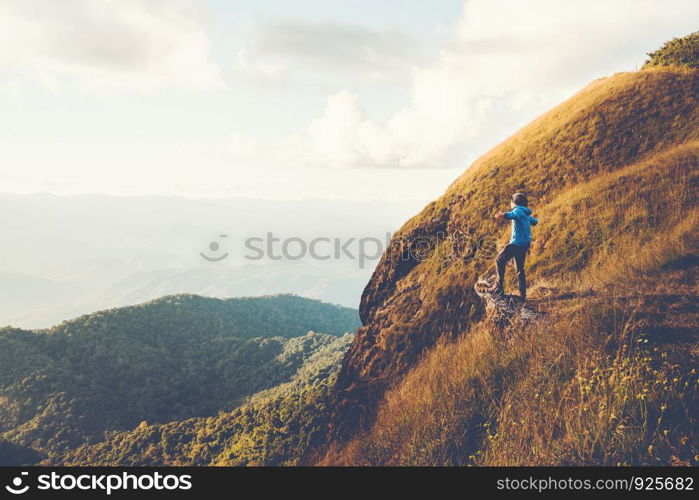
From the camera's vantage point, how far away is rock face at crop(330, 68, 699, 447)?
10656 mm

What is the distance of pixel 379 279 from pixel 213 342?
8594 centimetres

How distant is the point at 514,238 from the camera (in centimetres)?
823

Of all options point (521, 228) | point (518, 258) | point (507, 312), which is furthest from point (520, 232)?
point (507, 312)

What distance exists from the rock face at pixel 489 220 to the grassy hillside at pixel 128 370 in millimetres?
47337

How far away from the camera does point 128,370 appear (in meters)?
67.0

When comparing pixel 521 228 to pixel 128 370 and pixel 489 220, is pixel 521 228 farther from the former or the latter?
pixel 128 370

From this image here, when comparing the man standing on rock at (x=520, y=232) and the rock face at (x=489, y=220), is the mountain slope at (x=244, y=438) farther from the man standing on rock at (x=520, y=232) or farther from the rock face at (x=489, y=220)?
the man standing on rock at (x=520, y=232)

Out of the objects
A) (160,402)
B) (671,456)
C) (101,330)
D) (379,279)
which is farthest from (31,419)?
(671,456)

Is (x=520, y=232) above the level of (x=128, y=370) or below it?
above

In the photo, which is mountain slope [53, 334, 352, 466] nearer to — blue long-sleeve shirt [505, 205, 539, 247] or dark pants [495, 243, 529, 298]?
dark pants [495, 243, 529, 298]

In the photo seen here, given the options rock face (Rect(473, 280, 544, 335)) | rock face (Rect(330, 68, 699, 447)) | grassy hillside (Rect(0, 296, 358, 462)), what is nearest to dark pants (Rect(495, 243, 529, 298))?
rock face (Rect(473, 280, 544, 335))

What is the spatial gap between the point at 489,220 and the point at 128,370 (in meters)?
75.7

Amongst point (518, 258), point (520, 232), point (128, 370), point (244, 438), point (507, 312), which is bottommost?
point (128, 370)
